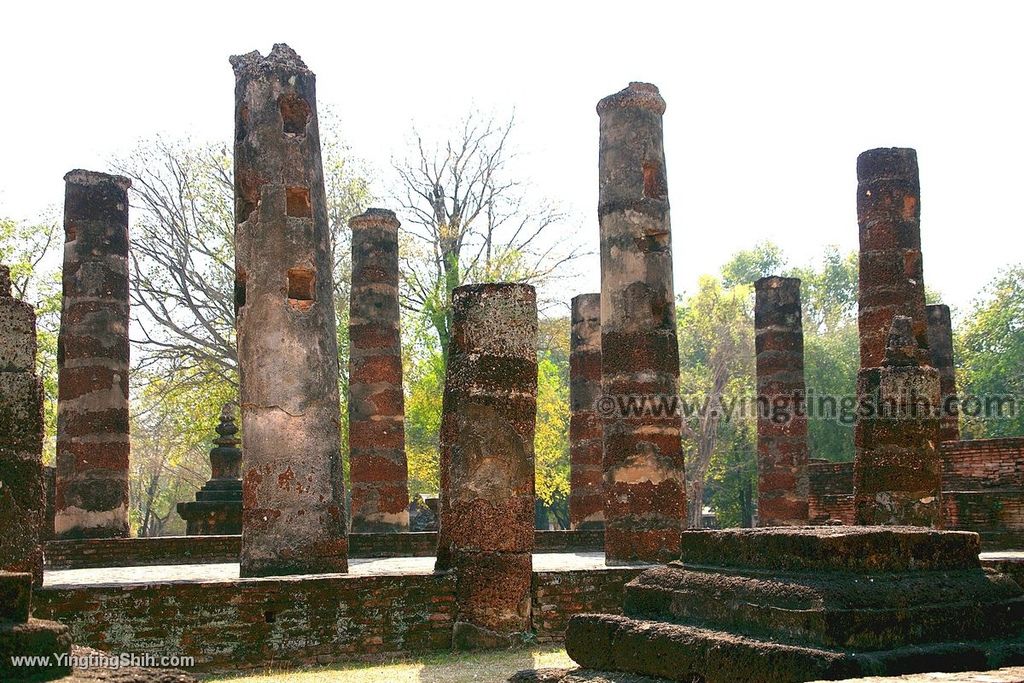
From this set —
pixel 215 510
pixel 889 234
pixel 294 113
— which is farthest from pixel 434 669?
pixel 889 234

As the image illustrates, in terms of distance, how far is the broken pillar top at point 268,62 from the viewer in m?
10.7

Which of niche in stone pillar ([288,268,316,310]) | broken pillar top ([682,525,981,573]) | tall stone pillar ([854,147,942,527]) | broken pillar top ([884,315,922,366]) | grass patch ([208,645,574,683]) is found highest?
niche in stone pillar ([288,268,316,310])

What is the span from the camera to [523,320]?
9.64 metres

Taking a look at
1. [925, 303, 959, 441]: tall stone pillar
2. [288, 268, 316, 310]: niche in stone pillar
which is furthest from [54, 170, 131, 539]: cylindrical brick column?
[925, 303, 959, 441]: tall stone pillar

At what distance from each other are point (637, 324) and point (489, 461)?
373cm

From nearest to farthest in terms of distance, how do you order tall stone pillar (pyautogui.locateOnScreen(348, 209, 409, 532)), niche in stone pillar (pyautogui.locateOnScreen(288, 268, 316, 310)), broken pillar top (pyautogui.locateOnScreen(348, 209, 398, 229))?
1. niche in stone pillar (pyautogui.locateOnScreen(288, 268, 316, 310))
2. tall stone pillar (pyautogui.locateOnScreen(348, 209, 409, 532))
3. broken pillar top (pyautogui.locateOnScreen(348, 209, 398, 229))

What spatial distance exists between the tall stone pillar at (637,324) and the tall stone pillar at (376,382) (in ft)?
18.7

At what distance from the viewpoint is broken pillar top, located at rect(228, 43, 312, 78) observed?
35.0 feet

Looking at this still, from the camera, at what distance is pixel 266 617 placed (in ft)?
27.6

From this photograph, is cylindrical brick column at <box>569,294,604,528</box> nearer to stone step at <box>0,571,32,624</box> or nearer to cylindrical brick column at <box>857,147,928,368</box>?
cylindrical brick column at <box>857,147,928,368</box>

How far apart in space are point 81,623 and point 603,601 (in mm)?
4126

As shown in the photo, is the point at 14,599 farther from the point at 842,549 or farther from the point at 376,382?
the point at 376,382

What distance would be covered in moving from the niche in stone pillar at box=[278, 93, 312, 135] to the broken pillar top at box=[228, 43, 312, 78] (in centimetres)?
26

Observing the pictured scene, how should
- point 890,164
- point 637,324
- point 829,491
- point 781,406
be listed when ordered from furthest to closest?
point 781,406, point 829,491, point 890,164, point 637,324
